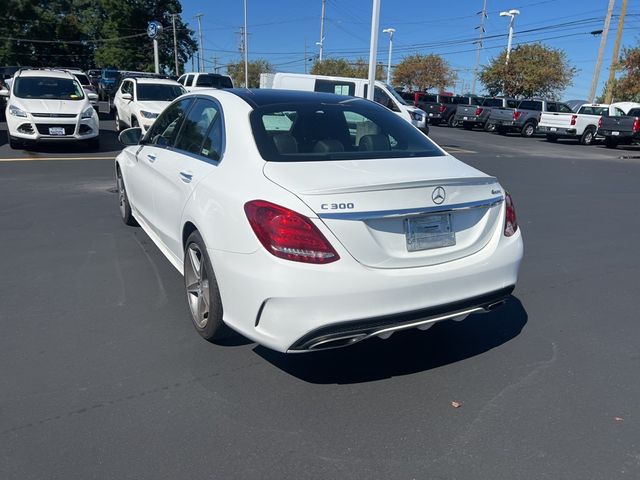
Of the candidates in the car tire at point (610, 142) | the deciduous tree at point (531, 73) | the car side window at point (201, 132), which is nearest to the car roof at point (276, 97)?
the car side window at point (201, 132)

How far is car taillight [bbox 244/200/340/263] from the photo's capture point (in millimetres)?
2760

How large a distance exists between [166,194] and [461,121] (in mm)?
29652

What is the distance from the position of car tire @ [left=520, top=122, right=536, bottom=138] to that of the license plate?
2766 centimetres

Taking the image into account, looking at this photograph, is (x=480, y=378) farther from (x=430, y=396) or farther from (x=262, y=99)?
(x=262, y=99)

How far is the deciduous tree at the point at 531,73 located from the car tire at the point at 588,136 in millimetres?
17248

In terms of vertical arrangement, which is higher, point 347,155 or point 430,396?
point 347,155

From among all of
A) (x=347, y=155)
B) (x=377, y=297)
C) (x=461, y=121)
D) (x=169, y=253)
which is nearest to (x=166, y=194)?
(x=169, y=253)

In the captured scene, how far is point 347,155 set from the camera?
135 inches

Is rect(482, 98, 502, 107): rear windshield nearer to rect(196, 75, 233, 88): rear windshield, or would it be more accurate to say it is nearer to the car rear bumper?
rect(196, 75, 233, 88): rear windshield

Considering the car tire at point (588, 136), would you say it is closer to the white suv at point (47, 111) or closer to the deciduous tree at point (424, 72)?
the white suv at point (47, 111)

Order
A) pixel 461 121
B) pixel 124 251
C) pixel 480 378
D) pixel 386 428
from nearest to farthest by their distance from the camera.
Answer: pixel 386 428
pixel 480 378
pixel 124 251
pixel 461 121

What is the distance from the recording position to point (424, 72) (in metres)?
56.2

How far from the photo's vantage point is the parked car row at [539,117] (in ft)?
75.2

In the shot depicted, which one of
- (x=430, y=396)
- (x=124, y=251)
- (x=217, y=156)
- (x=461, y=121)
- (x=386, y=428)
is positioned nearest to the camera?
(x=386, y=428)
